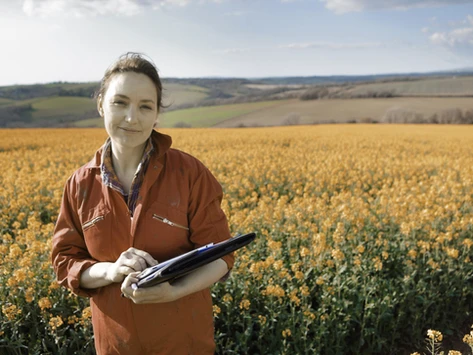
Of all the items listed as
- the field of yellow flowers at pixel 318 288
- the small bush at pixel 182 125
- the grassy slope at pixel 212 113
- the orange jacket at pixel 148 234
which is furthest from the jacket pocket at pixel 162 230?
the small bush at pixel 182 125

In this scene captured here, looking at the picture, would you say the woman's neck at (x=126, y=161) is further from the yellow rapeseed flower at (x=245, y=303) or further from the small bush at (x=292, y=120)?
the small bush at (x=292, y=120)

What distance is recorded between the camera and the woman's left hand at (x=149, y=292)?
1.75m

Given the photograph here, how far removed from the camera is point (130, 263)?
5.91ft

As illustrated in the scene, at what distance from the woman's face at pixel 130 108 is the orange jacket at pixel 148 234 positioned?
0.14 m

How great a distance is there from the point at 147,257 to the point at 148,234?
0.58ft

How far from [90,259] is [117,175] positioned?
464 millimetres

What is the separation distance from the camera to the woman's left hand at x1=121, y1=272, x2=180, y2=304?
5.75 ft

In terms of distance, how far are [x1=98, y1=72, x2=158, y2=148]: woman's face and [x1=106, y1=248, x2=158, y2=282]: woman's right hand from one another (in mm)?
517

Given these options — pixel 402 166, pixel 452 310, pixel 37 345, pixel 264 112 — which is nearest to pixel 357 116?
pixel 264 112

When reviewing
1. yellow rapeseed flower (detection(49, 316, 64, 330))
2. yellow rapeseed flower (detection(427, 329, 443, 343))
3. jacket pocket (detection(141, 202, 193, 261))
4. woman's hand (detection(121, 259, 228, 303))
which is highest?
jacket pocket (detection(141, 202, 193, 261))

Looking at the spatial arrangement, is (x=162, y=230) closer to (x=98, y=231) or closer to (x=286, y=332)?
(x=98, y=231)

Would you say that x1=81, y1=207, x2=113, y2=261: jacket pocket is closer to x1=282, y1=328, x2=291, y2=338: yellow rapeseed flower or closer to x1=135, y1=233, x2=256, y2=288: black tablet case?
x1=135, y1=233, x2=256, y2=288: black tablet case

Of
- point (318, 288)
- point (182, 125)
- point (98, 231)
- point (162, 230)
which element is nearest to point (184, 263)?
point (162, 230)

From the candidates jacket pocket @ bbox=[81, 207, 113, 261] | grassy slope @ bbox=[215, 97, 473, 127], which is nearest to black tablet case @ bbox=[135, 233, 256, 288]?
jacket pocket @ bbox=[81, 207, 113, 261]
